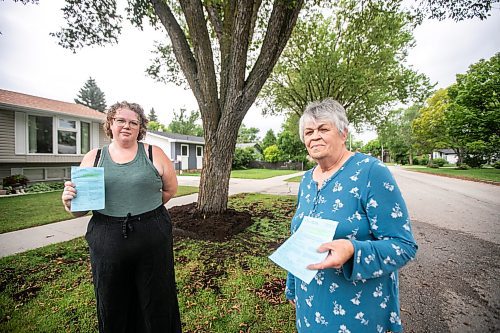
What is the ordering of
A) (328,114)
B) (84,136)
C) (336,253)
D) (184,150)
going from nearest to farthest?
(336,253)
(328,114)
(84,136)
(184,150)

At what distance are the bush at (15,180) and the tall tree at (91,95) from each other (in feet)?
155

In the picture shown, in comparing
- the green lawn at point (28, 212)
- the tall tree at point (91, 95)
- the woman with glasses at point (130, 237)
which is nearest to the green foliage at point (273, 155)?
the green lawn at point (28, 212)

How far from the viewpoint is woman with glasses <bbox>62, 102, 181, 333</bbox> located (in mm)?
1606

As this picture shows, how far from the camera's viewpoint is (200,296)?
262cm

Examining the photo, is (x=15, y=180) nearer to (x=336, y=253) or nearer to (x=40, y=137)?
(x=40, y=137)

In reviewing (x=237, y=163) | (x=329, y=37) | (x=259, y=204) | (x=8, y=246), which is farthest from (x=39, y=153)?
(x=237, y=163)

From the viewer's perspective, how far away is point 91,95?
50000 mm

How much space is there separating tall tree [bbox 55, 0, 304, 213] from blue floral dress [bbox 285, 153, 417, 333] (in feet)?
11.7

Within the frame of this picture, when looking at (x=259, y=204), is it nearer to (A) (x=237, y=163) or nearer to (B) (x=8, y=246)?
(B) (x=8, y=246)

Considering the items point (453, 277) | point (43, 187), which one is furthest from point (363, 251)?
point (43, 187)

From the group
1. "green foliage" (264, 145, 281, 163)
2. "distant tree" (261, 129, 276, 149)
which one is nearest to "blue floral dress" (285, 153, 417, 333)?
"green foliage" (264, 145, 281, 163)

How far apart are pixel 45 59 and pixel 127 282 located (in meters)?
7.81

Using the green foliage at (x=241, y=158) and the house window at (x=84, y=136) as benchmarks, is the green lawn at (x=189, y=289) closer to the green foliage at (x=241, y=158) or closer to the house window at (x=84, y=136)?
the house window at (x=84, y=136)

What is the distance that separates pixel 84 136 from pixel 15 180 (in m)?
4.14
